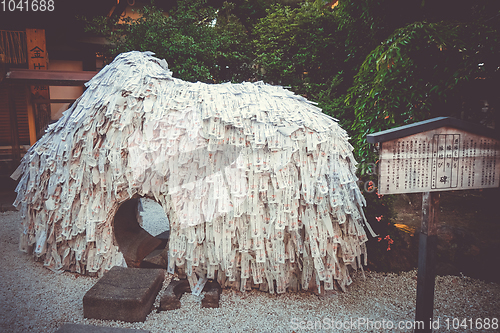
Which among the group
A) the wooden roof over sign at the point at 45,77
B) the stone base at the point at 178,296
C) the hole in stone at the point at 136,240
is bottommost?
the stone base at the point at 178,296

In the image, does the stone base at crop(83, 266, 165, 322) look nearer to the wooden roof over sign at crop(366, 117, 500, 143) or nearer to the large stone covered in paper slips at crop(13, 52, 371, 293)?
the large stone covered in paper slips at crop(13, 52, 371, 293)

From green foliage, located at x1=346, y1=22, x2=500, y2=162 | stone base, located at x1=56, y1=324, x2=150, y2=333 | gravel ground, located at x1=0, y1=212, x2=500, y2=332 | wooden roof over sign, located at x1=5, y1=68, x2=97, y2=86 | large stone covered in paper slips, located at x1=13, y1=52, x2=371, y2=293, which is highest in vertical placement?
wooden roof over sign, located at x1=5, y1=68, x2=97, y2=86

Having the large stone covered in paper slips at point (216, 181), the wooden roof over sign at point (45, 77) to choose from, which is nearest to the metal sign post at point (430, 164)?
the large stone covered in paper slips at point (216, 181)

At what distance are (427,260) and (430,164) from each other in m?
0.92

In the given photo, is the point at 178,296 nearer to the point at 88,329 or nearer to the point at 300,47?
the point at 88,329

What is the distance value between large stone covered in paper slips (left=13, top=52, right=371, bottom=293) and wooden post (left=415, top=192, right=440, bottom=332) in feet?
3.28

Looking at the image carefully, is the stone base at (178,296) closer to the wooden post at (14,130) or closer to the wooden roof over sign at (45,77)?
the wooden roof over sign at (45,77)

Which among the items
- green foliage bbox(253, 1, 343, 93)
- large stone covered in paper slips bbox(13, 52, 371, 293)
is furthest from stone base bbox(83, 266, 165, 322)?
green foliage bbox(253, 1, 343, 93)

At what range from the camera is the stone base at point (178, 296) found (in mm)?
3623

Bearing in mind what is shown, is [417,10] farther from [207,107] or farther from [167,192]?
[167,192]

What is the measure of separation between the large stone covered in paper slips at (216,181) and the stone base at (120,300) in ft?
1.80

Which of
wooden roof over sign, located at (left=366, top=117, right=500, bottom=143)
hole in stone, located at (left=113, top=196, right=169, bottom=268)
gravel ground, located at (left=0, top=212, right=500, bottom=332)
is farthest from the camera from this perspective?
hole in stone, located at (left=113, top=196, right=169, bottom=268)

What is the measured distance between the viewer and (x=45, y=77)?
22.5 ft

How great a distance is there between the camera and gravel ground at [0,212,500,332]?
3375 mm
